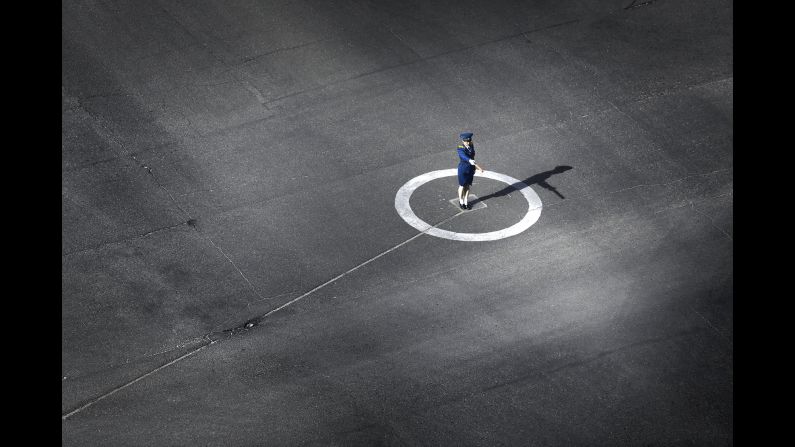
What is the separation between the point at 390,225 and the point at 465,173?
5.61 feet

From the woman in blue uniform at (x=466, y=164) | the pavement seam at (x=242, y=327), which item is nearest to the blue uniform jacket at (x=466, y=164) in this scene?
the woman in blue uniform at (x=466, y=164)

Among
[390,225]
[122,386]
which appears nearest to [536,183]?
[390,225]

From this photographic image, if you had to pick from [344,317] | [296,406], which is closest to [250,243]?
[344,317]

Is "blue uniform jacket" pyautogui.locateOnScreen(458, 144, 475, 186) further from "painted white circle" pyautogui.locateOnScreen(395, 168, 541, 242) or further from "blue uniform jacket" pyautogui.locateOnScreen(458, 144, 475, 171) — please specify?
"painted white circle" pyautogui.locateOnScreen(395, 168, 541, 242)

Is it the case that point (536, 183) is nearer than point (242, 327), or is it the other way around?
point (242, 327)

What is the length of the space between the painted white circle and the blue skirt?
93 centimetres

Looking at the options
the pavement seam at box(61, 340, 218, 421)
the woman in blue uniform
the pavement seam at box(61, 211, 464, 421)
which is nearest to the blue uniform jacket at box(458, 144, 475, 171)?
the woman in blue uniform

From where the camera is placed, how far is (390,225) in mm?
17859

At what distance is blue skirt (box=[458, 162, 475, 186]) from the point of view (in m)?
17.7

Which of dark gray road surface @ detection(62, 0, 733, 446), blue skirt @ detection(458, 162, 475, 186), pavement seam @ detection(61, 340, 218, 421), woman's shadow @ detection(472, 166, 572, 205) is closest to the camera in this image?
pavement seam @ detection(61, 340, 218, 421)

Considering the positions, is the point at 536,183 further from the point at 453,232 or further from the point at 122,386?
the point at 122,386

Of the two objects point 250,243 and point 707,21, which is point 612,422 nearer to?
point 250,243
